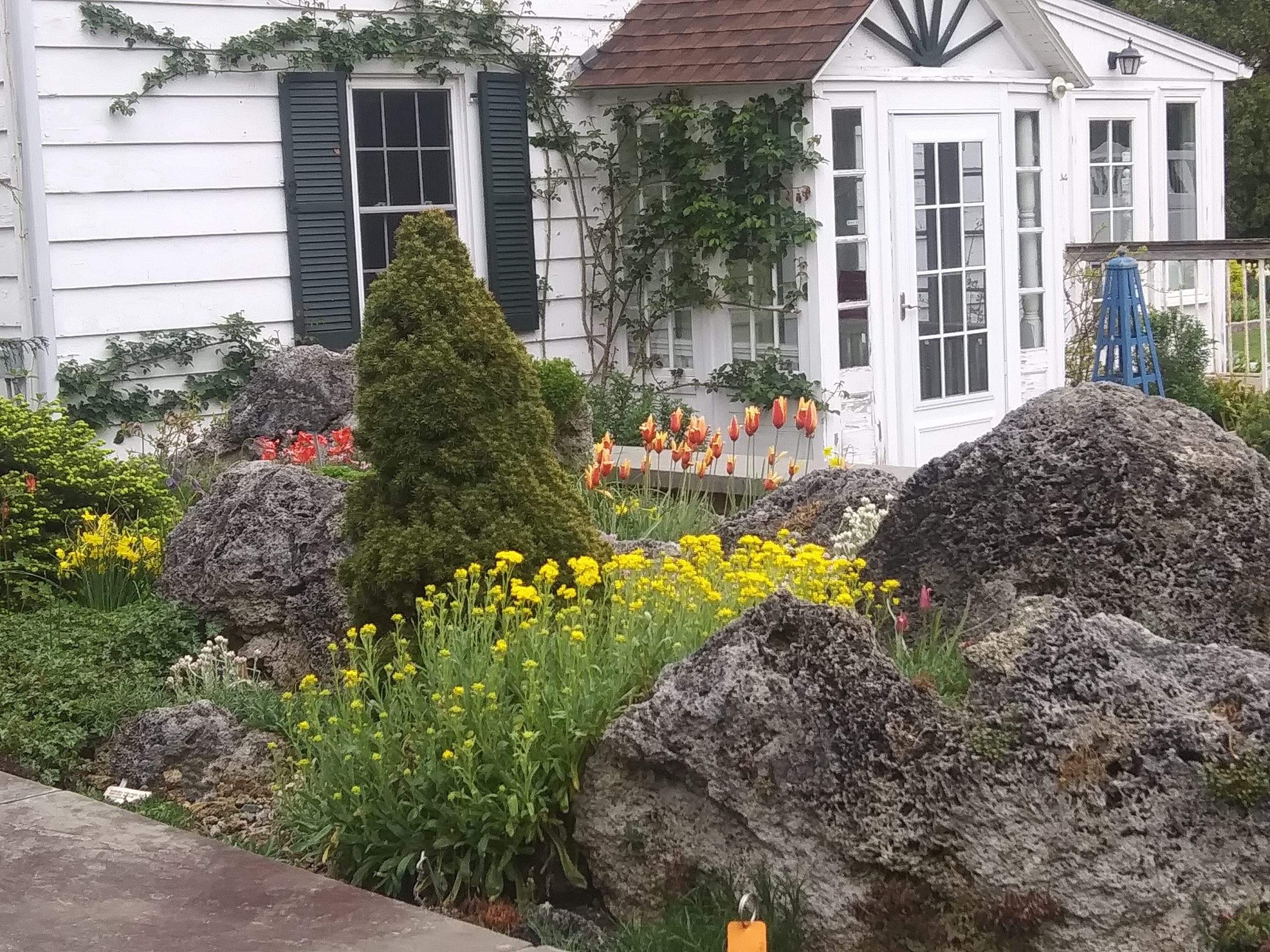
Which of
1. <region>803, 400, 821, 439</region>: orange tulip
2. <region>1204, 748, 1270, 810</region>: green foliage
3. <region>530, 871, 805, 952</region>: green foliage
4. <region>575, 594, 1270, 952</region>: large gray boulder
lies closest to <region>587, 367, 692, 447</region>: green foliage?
<region>803, 400, 821, 439</region>: orange tulip

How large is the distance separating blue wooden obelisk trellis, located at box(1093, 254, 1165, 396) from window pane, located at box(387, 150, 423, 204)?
514 cm

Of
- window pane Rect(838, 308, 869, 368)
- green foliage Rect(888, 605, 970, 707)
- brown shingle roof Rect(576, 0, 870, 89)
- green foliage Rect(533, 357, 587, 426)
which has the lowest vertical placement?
green foliage Rect(888, 605, 970, 707)

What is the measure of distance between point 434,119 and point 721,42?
6.52 feet

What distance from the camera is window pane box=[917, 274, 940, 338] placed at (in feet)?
36.2

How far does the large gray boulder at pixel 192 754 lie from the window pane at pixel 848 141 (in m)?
6.68

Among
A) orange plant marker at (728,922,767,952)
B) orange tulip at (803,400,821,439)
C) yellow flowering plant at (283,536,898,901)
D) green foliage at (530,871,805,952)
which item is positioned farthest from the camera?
orange tulip at (803,400,821,439)

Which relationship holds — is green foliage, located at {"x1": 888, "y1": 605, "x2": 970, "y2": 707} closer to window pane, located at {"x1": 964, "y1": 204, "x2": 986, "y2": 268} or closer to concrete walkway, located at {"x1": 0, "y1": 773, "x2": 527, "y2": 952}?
concrete walkway, located at {"x1": 0, "y1": 773, "x2": 527, "y2": 952}

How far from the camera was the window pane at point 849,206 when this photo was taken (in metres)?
10.5

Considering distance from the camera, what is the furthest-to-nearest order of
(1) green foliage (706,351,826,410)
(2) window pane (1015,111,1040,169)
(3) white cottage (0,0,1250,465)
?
(2) window pane (1015,111,1040,169) < (1) green foliage (706,351,826,410) < (3) white cottage (0,0,1250,465)

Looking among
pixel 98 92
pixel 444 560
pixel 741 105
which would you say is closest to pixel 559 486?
pixel 444 560

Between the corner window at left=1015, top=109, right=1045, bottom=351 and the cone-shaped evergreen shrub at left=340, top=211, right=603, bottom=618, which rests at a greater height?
the corner window at left=1015, top=109, right=1045, bottom=351

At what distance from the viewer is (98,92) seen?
8.82 meters

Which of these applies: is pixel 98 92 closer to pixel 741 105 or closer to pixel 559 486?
pixel 741 105

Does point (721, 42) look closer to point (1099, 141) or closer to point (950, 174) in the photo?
point (950, 174)
